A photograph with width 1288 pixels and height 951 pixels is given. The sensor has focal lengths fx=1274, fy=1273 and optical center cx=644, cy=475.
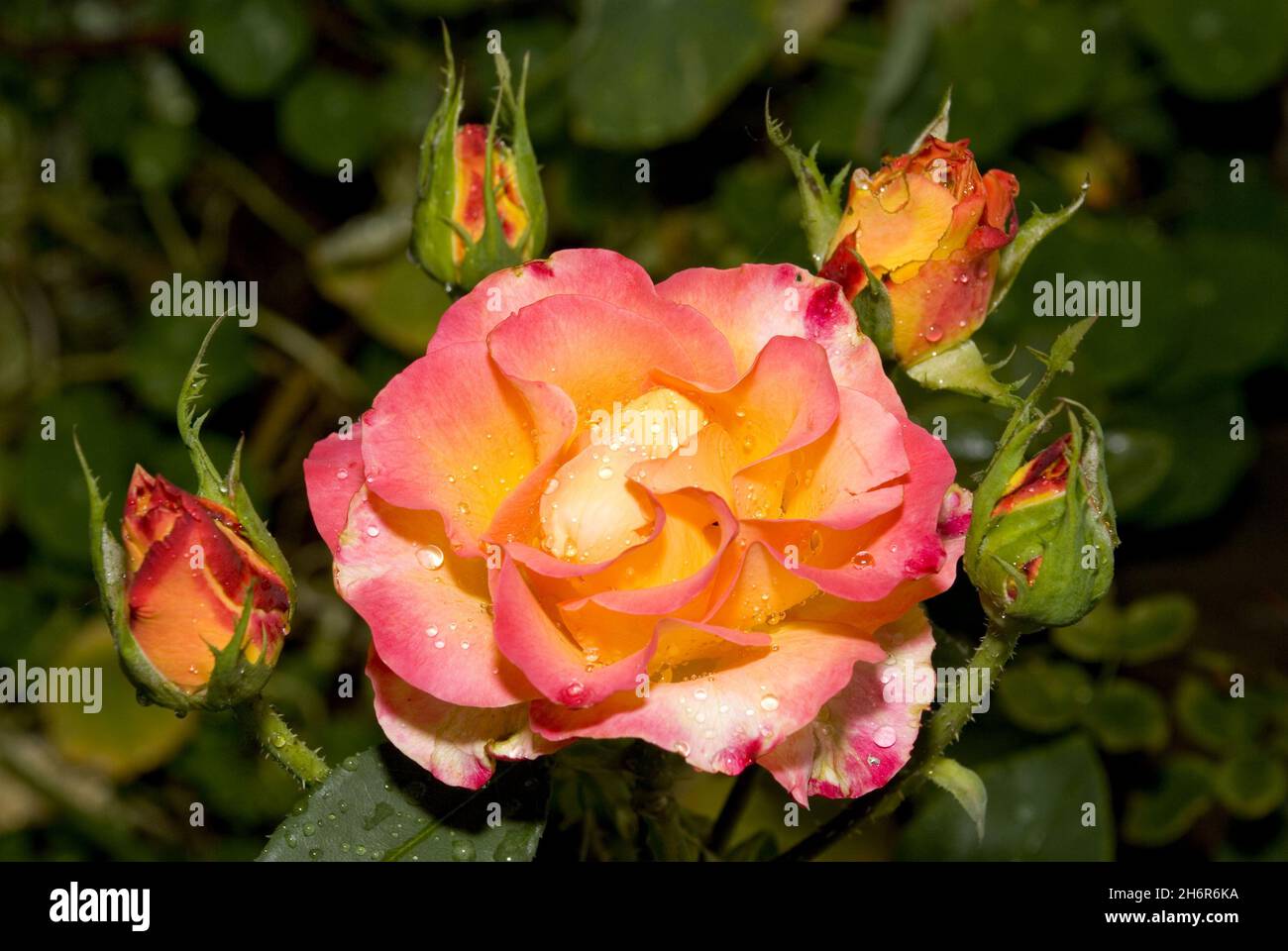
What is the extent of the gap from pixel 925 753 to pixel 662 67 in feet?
2.86

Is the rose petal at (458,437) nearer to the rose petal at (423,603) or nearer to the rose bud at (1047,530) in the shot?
the rose petal at (423,603)

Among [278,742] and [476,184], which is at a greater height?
[476,184]

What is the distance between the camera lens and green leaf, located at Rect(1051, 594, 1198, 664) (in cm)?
112

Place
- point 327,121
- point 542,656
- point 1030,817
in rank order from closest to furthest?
1. point 542,656
2. point 1030,817
3. point 327,121

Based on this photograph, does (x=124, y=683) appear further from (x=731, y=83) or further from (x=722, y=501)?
(x=722, y=501)

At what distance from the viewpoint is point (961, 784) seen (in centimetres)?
51

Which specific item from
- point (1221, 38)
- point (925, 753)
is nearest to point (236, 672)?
point (925, 753)

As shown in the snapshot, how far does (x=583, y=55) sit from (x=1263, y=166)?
83 centimetres

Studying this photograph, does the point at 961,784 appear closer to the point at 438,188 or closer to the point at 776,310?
the point at 776,310

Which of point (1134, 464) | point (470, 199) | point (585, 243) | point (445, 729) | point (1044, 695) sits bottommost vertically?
point (1044, 695)

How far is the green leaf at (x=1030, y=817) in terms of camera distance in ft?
2.51

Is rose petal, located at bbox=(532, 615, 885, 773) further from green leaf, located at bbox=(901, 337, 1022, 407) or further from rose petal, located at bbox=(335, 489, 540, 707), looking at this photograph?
green leaf, located at bbox=(901, 337, 1022, 407)

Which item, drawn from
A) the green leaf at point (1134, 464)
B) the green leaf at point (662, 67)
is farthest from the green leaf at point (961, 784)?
→ the green leaf at point (662, 67)
